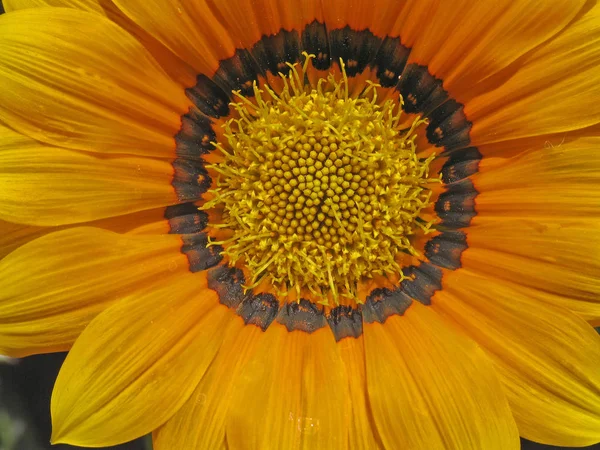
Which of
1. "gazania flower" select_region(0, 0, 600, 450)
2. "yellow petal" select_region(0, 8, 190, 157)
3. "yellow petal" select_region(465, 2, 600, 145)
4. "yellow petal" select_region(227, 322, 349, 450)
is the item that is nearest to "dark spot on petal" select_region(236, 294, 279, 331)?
"gazania flower" select_region(0, 0, 600, 450)

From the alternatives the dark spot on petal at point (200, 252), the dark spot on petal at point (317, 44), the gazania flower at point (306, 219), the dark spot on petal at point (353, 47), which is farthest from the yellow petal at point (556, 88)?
the dark spot on petal at point (200, 252)

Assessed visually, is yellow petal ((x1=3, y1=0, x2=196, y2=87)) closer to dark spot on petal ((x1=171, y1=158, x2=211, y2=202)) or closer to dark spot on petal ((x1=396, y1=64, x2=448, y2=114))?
dark spot on petal ((x1=171, y1=158, x2=211, y2=202))

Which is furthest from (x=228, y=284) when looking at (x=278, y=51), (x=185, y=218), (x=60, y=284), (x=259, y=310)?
(x=278, y=51)

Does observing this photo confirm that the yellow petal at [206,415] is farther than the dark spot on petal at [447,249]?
No

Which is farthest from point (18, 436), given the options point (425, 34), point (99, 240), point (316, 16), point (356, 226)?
point (425, 34)

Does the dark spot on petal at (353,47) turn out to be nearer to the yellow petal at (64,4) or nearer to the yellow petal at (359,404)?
the yellow petal at (64,4)

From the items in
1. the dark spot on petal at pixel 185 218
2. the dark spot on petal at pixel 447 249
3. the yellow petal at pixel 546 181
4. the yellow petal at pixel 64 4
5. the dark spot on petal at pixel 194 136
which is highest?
the yellow petal at pixel 64 4
